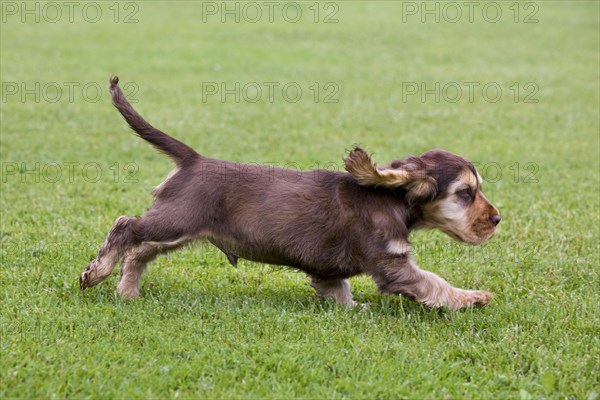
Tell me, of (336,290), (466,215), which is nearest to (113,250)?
(336,290)

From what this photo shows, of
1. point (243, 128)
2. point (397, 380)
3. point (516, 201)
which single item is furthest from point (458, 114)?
point (397, 380)

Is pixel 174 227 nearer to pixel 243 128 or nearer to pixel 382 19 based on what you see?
pixel 243 128

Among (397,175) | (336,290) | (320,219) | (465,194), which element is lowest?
(336,290)

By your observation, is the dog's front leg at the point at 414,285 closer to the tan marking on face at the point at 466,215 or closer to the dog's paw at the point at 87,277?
the tan marking on face at the point at 466,215

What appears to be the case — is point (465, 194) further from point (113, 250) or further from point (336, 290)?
point (113, 250)

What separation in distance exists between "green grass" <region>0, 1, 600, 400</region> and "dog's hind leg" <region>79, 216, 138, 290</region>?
19 cm

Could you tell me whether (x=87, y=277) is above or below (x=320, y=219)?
below

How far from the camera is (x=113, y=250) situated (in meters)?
5.48

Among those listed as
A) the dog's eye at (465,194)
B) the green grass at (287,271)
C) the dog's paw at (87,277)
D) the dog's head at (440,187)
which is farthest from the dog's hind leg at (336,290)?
the dog's paw at (87,277)

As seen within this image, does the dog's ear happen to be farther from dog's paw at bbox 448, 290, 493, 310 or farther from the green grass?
the green grass

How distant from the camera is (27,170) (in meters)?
9.25

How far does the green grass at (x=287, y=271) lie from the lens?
4.51 meters

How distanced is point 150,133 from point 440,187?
200 cm

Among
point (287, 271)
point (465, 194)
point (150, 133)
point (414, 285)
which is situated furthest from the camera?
point (287, 271)
